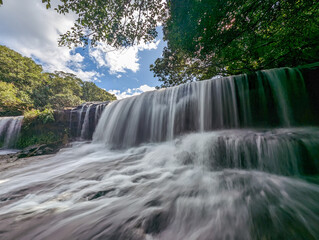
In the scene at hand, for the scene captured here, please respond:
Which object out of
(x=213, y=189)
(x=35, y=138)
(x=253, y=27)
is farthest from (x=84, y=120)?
(x=253, y=27)

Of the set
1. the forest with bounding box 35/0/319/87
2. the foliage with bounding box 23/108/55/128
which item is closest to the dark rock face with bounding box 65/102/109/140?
the foliage with bounding box 23/108/55/128

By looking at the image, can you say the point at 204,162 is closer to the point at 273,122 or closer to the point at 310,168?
the point at 310,168

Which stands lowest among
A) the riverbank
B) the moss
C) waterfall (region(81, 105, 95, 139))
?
the riverbank

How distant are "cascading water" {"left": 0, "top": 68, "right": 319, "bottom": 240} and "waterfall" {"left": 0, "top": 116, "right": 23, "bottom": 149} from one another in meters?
9.47

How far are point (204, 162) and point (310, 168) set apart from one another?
5.30 feet

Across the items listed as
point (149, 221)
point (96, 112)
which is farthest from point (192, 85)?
point (96, 112)

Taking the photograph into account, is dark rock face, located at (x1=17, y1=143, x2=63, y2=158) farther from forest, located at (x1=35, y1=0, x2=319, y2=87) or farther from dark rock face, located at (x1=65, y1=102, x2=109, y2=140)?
forest, located at (x1=35, y1=0, x2=319, y2=87)

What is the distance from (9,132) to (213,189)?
1454 centimetres

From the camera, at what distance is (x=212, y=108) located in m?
4.38

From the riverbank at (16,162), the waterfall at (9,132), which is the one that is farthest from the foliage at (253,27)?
the waterfall at (9,132)

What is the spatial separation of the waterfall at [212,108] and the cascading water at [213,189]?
0.10ft

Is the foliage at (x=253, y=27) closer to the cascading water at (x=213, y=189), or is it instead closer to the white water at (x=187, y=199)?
the cascading water at (x=213, y=189)

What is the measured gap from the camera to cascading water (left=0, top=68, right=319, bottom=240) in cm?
110

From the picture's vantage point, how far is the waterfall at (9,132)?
29.1ft
